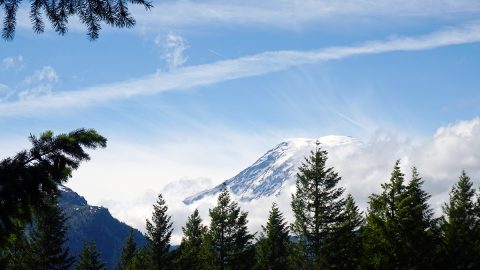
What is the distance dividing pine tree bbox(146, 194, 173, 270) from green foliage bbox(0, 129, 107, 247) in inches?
1587

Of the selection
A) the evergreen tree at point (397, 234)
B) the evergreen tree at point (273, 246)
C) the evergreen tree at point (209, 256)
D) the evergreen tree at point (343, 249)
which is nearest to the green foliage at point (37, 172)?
the evergreen tree at point (397, 234)

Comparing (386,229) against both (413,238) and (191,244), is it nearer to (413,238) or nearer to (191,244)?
(413,238)

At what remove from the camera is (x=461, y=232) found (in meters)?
43.2

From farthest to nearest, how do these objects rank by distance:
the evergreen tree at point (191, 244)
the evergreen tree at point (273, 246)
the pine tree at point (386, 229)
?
1. the evergreen tree at point (273, 246)
2. the evergreen tree at point (191, 244)
3. the pine tree at point (386, 229)

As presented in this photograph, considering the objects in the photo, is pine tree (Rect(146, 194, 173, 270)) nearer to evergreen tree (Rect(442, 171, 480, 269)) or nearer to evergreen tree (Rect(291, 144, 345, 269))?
evergreen tree (Rect(291, 144, 345, 269))

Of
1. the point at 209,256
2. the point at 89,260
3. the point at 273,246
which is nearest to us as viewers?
the point at 209,256

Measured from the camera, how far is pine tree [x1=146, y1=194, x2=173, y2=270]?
47.1 m

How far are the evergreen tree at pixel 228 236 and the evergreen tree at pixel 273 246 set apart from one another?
6583 millimetres

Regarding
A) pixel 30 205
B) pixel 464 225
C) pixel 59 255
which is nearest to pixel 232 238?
pixel 59 255

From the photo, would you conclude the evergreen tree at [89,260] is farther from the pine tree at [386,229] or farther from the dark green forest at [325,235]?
the pine tree at [386,229]

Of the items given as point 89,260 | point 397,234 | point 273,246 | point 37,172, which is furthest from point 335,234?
point 89,260

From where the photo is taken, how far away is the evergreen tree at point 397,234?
1198 inches

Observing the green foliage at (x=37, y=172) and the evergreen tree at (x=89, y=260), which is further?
the evergreen tree at (x=89, y=260)

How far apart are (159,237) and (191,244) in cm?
808
